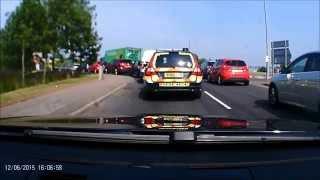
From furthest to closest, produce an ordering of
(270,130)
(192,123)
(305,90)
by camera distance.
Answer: (305,90)
(192,123)
(270,130)

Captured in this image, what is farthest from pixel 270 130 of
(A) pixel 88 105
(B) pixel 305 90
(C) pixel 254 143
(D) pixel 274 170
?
(A) pixel 88 105

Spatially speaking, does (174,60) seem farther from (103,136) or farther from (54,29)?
(54,29)

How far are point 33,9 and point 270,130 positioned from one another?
45.0m

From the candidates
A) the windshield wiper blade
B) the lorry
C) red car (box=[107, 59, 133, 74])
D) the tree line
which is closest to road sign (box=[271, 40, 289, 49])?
the tree line

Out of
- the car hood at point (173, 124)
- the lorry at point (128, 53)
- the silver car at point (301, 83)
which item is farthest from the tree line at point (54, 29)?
the car hood at point (173, 124)

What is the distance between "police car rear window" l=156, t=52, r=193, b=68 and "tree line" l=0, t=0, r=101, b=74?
22.8 metres

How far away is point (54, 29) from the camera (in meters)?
47.2

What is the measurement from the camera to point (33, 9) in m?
47.0

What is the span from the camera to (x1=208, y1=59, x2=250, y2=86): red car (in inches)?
1352

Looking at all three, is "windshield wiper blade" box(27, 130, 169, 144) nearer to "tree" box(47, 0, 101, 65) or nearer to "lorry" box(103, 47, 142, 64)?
"tree" box(47, 0, 101, 65)

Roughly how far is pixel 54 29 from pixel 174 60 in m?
26.6

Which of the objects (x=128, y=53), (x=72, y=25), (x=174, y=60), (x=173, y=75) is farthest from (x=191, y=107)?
(x=128, y=53)

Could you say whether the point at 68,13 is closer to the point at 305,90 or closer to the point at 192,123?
the point at 305,90

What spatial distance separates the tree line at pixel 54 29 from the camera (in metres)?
45.0
